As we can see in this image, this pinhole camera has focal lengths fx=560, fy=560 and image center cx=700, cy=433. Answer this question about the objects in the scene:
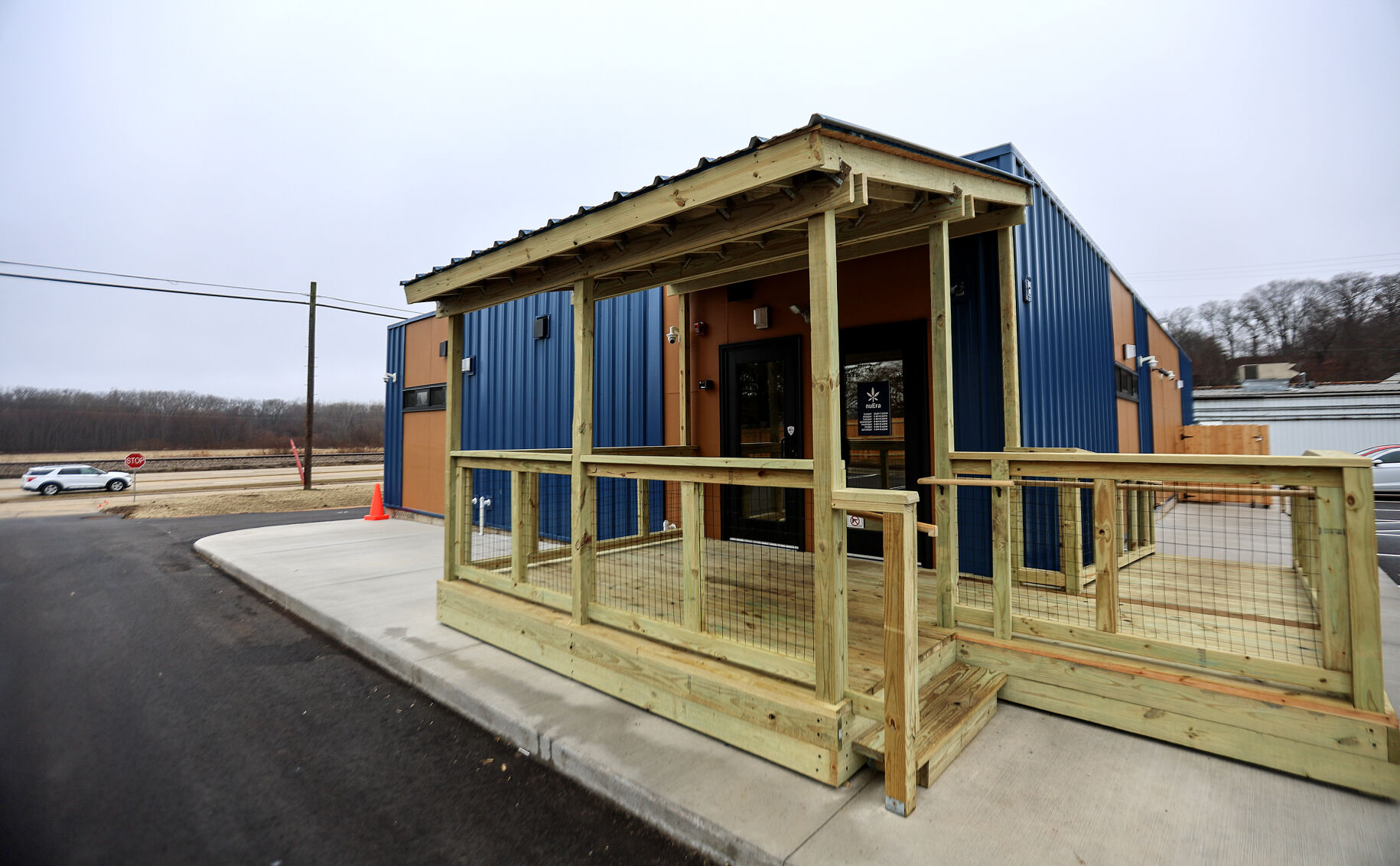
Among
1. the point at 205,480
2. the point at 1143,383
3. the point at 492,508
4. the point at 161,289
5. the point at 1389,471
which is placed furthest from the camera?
the point at 205,480

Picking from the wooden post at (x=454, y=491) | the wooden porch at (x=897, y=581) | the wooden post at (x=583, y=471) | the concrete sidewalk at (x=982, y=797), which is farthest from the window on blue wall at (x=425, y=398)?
the concrete sidewalk at (x=982, y=797)

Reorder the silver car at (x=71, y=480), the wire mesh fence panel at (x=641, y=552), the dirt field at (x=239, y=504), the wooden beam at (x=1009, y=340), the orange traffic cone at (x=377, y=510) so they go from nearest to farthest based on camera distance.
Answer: the wire mesh fence panel at (x=641, y=552) → the wooden beam at (x=1009, y=340) → the orange traffic cone at (x=377, y=510) → the dirt field at (x=239, y=504) → the silver car at (x=71, y=480)

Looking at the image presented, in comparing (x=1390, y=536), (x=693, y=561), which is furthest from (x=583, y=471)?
(x=1390, y=536)

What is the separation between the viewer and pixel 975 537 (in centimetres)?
Answer: 405

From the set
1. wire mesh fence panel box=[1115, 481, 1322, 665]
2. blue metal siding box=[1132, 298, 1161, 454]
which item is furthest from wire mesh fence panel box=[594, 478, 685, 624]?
blue metal siding box=[1132, 298, 1161, 454]

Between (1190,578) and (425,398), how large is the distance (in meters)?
10.3

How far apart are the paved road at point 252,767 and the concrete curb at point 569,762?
5 cm

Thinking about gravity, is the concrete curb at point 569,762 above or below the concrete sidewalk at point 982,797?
below

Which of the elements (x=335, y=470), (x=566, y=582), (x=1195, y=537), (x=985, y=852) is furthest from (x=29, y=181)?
(x=1195, y=537)

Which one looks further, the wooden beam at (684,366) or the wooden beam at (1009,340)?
the wooden beam at (684,366)

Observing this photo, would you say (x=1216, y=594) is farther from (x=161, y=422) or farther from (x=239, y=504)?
(x=161, y=422)

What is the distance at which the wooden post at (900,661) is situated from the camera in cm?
201

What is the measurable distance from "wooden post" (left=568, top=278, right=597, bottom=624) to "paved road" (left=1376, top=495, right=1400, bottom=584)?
506cm

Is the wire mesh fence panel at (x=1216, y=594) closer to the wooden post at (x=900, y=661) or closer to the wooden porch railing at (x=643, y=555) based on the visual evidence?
the wooden post at (x=900, y=661)
